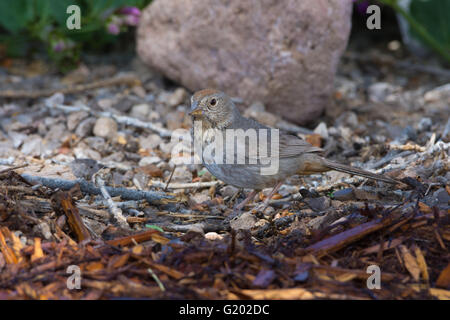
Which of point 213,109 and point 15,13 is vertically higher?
point 15,13

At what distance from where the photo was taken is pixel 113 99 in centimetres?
655

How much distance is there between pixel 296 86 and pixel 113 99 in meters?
2.21

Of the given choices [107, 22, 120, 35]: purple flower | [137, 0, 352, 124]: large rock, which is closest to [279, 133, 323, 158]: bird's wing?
[137, 0, 352, 124]: large rock

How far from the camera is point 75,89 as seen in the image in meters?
6.54

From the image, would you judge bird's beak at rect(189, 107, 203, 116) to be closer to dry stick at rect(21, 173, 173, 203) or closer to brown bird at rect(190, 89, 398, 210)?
brown bird at rect(190, 89, 398, 210)

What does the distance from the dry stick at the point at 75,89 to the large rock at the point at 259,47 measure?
19.4 inches

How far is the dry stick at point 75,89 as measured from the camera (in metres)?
6.37

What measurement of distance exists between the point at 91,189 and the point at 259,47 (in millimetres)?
2762

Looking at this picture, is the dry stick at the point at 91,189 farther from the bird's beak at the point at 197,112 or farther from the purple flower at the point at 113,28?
the purple flower at the point at 113,28

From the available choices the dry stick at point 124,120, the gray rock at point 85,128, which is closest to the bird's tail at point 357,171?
the dry stick at point 124,120

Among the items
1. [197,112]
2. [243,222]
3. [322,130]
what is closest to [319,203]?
[243,222]

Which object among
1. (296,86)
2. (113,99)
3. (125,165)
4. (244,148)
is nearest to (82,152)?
(125,165)

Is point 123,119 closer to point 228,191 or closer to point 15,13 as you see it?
point 228,191

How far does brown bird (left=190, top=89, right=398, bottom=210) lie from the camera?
4457 mm
